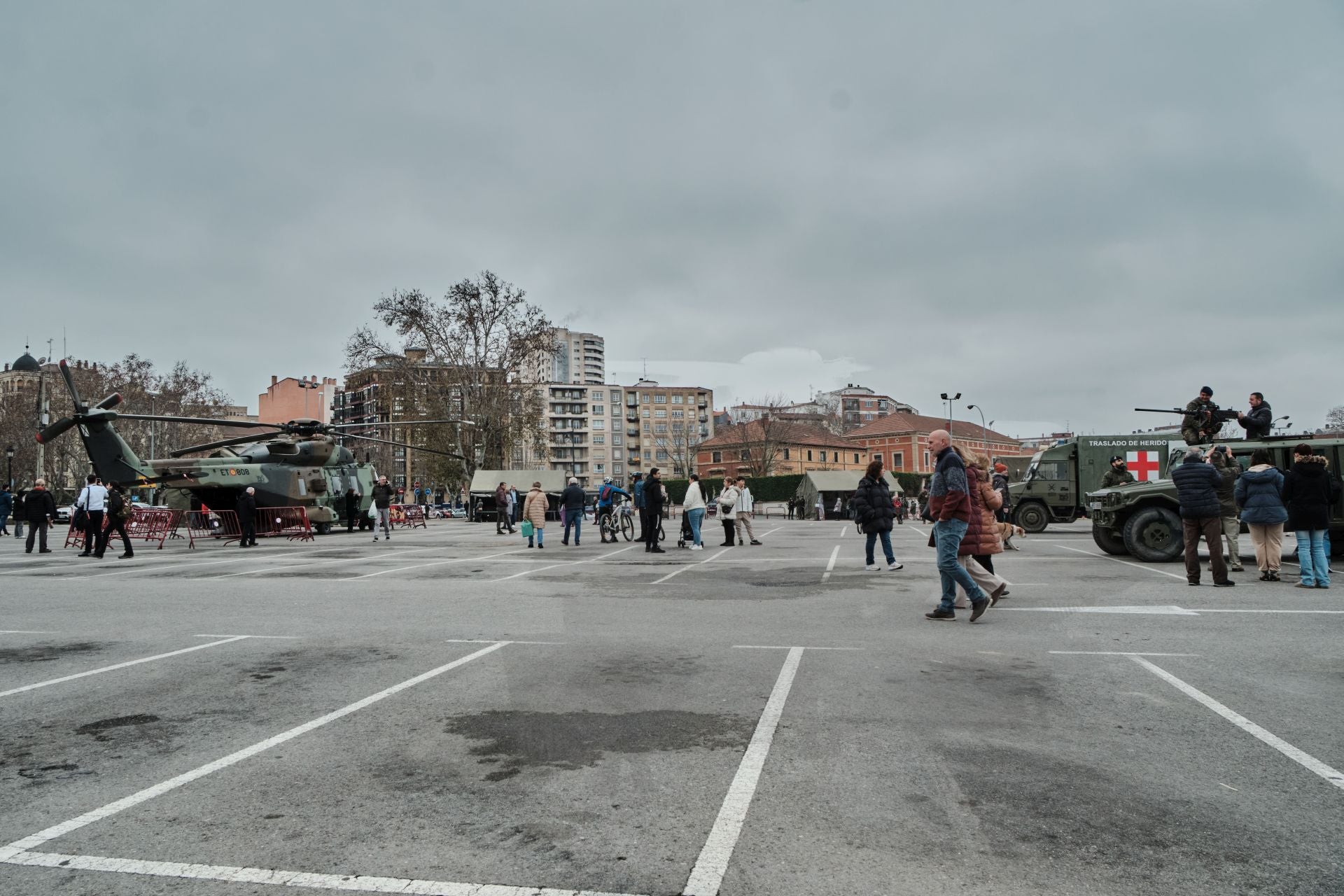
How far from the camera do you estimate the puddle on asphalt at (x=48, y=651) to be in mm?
7164

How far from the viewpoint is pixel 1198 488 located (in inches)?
437

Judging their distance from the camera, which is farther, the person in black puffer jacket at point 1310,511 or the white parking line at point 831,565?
the white parking line at point 831,565

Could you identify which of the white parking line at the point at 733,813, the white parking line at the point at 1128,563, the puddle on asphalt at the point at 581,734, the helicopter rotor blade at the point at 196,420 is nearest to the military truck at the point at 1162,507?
the white parking line at the point at 1128,563

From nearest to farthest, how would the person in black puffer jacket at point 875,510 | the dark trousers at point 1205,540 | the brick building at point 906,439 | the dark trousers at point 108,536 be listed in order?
the dark trousers at point 1205,540, the person in black puffer jacket at point 875,510, the dark trousers at point 108,536, the brick building at point 906,439

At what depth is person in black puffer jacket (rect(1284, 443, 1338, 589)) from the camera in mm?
10633

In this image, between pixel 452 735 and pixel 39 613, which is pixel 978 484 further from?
pixel 39 613

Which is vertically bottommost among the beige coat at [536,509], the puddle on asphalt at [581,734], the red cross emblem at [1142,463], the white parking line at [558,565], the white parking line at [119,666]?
the white parking line at [558,565]

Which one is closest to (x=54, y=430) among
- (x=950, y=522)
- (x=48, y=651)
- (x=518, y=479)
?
(x=48, y=651)

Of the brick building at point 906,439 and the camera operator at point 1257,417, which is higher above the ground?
the brick building at point 906,439

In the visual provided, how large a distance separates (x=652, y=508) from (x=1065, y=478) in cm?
1501

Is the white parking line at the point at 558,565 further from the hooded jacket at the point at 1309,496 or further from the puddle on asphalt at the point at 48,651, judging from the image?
the hooded jacket at the point at 1309,496

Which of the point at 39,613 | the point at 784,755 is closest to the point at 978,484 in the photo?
the point at 784,755

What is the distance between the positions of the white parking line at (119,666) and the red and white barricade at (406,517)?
114 feet

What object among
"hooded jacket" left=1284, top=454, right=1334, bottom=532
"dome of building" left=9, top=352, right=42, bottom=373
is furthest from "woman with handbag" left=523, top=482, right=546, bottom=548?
"dome of building" left=9, top=352, right=42, bottom=373
